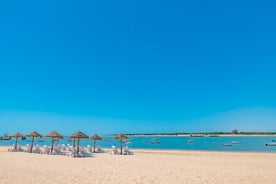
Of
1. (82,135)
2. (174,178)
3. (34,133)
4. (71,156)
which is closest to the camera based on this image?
(174,178)

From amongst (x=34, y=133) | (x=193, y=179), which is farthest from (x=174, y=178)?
(x=34, y=133)

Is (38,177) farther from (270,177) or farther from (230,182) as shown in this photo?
(270,177)

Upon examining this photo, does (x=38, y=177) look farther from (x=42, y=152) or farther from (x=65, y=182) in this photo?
(x=42, y=152)

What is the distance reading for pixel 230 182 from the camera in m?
8.02

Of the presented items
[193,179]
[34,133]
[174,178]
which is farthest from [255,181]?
[34,133]

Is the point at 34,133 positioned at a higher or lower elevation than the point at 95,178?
higher

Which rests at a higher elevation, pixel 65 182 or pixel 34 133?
pixel 34 133

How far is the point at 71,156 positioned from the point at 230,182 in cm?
1133

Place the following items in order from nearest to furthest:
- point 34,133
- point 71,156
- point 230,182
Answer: point 230,182 → point 71,156 → point 34,133

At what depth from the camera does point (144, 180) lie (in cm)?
808

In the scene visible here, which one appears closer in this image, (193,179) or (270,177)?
(193,179)

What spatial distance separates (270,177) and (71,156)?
1191 centimetres

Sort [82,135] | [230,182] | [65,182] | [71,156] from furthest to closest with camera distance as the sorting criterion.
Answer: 1. [82,135]
2. [71,156]
3. [230,182]
4. [65,182]

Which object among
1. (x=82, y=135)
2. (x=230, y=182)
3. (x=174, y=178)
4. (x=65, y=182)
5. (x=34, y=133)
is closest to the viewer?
(x=65, y=182)
